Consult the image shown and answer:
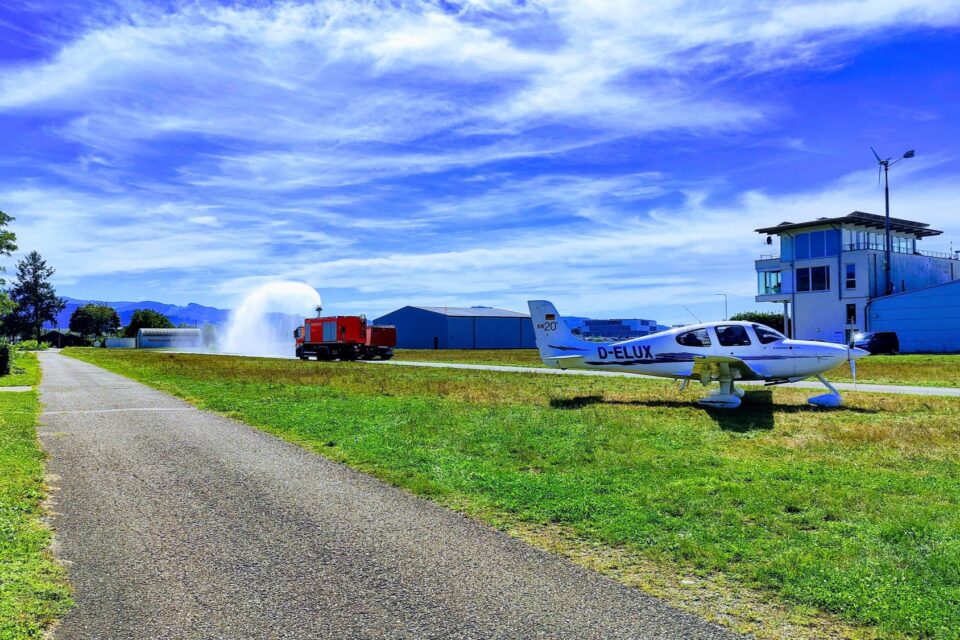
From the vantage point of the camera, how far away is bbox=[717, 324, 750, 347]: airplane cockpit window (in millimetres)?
17977

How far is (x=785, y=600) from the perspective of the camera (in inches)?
202

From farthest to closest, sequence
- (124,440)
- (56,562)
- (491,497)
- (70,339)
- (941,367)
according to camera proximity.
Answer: (70,339) → (941,367) → (124,440) → (491,497) → (56,562)

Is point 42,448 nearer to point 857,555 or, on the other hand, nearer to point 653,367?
point 857,555

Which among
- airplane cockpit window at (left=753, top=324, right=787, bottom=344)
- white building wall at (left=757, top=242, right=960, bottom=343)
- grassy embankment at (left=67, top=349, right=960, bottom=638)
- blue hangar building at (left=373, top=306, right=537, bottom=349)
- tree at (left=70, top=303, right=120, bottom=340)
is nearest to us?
grassy embankment at (left=67, top=349, right=960, bottom=638)

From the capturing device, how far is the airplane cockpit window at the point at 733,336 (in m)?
18.0

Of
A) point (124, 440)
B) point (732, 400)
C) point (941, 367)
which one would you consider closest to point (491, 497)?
point (124, 440)

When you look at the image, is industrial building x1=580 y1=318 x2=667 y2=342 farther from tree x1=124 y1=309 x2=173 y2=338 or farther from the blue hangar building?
tree x1=124 y1=309 x2=173 y2=338

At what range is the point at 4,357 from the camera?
109 feet

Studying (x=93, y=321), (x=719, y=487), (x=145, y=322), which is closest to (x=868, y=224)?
(x=719, y=487)

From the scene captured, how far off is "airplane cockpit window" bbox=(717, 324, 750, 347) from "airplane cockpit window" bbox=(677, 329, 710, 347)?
1.10 feet

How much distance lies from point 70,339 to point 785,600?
601 ft

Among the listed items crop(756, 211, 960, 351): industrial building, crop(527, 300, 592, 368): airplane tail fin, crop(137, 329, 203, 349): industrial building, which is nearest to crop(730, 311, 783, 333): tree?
crop(756, 211, 960, 351): industrial building

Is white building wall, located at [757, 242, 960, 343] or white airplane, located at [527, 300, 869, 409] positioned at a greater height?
white building wall, located at [757, 242, 960, 343]

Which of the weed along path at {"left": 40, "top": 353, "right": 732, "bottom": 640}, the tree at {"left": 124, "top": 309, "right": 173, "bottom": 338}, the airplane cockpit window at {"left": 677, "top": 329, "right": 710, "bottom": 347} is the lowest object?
the weed along path at {"left": 40, "top": 353, "right": 732, "bottom": 640}
